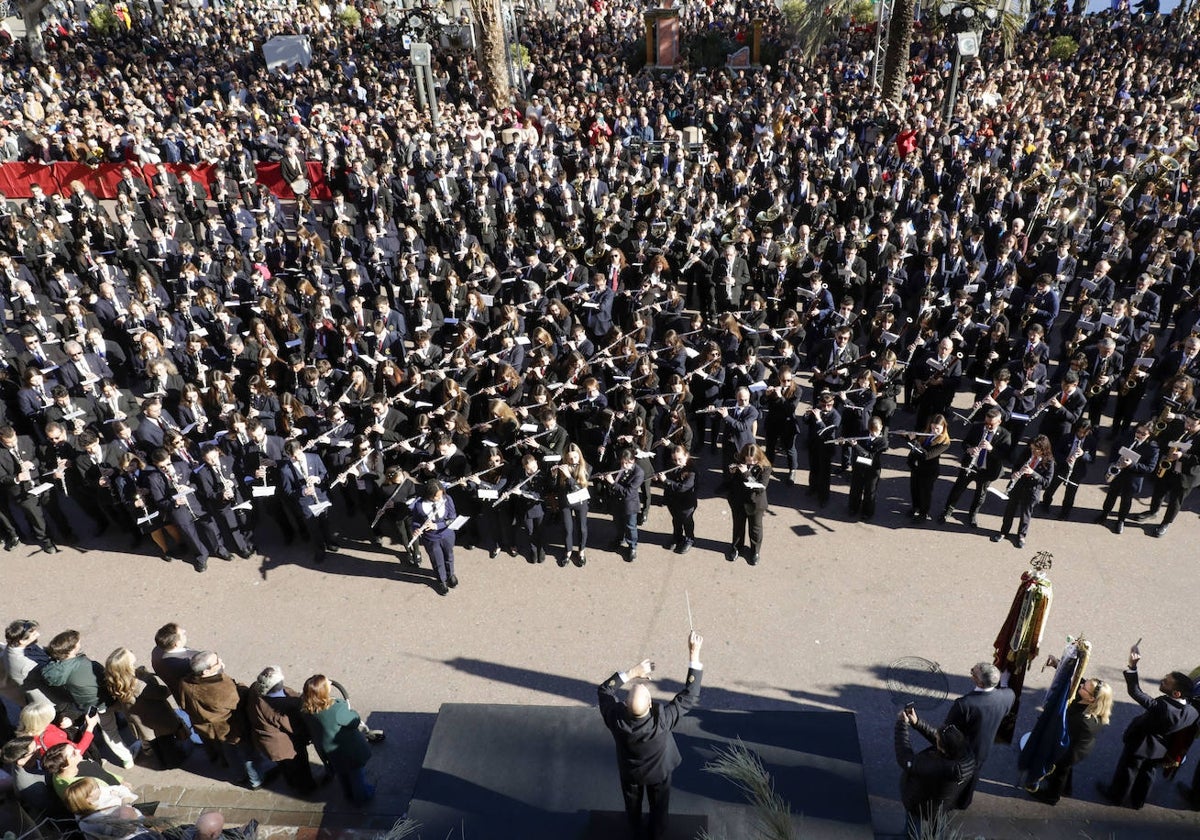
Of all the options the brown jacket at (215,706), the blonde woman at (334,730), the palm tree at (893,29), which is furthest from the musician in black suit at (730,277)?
the palm tree at (893,29)

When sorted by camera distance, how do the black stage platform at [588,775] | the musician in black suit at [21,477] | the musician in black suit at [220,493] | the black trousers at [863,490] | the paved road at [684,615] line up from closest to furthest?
1. the black stage platform at [588,775]
2. the paved road at [684,615]
3. the musician in black suit at [220,493]
4. the musician in black suit at [21,477]
5. the black trousers at [863,490]

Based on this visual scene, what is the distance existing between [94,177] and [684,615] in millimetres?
19597

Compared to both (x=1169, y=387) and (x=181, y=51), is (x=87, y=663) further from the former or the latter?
(x=181, y=51)

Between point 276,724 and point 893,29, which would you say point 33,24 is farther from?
point 276,724

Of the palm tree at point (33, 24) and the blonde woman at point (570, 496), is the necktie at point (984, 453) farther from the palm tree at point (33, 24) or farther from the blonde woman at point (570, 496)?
the palm tree at point (33, 24)

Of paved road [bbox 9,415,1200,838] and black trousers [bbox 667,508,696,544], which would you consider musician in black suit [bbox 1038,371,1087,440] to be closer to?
paved road [bbox 9,415,1200,838]

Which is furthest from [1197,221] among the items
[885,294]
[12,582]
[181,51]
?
[181,51]

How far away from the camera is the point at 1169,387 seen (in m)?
8.87

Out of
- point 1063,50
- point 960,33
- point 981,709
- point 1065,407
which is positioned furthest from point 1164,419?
point 1063,50

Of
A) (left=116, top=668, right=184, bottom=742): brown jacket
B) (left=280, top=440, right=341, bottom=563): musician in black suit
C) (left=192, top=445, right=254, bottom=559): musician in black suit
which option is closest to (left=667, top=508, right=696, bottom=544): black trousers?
(left=280, top=440, right=341, bottom=563): musician in black suit

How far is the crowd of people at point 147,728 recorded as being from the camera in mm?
5043

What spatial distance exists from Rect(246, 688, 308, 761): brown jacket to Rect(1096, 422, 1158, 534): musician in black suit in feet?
27.8

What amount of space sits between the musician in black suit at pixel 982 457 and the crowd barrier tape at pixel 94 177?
16091mm

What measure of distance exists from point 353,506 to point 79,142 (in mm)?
16293
